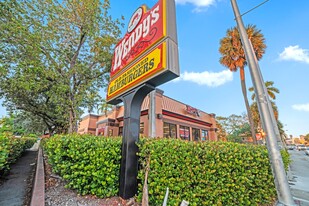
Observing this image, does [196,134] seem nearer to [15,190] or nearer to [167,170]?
[167,170]

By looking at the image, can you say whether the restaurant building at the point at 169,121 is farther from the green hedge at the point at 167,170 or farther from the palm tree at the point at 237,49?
the green hedge at the point at 167,170

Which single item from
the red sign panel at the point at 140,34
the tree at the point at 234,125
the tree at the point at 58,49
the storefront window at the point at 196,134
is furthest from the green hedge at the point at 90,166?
the tree at the point at 234,125

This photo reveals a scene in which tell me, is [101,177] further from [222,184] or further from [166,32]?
[166,32]

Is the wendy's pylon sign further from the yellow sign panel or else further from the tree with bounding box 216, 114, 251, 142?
the tree with bounding box 216, 114, 251, 142

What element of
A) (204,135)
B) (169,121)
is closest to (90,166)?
(169,121)

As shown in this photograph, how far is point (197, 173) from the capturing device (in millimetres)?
3027

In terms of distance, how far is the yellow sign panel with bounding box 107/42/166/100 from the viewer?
300 cm

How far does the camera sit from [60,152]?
319 centimetres

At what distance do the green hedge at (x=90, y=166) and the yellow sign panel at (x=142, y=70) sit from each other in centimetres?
159

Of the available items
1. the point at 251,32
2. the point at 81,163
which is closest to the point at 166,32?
the point at 81,163

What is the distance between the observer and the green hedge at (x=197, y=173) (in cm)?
286

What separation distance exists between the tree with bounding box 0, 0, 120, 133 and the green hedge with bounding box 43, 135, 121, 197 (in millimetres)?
6945

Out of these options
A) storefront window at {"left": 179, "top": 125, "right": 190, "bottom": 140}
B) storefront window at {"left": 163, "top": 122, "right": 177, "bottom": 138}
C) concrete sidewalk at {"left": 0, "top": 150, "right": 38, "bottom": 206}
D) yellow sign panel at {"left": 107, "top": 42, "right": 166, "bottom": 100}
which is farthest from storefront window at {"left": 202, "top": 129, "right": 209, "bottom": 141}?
concrete sidewalk at {"left": 0, "top": 150, "right": 38, "bottom": 206}

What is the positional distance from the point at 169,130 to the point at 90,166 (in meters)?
11.7
